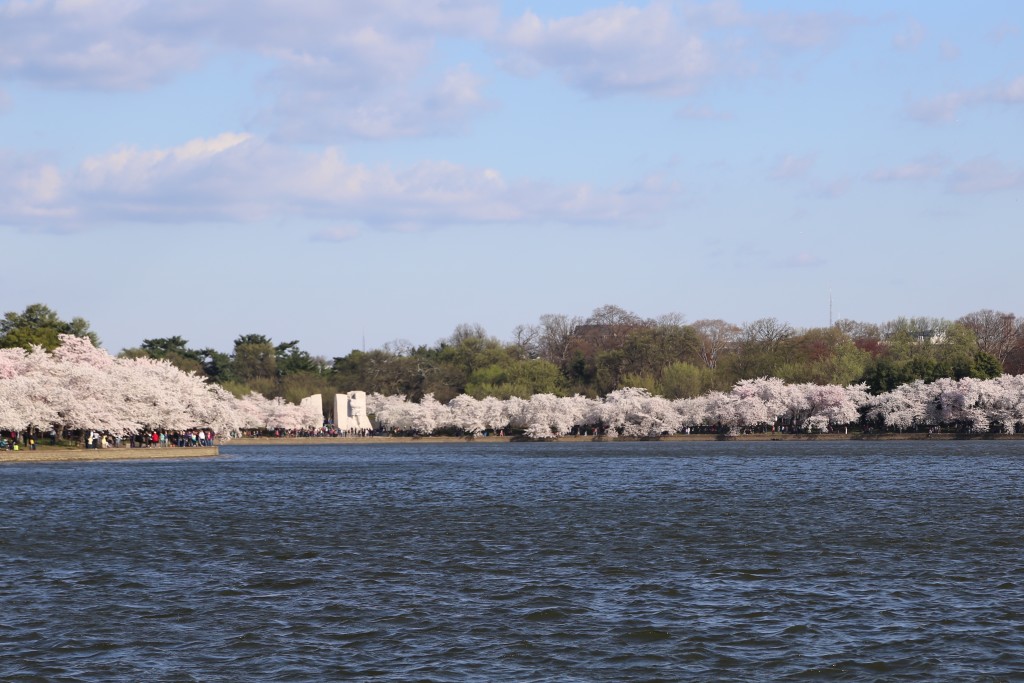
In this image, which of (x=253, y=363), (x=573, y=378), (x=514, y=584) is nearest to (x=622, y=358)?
(x=573, y=378)

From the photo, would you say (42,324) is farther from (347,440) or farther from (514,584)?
(514,584)

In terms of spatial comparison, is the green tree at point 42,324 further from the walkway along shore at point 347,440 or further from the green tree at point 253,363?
the green tree at point 253,363

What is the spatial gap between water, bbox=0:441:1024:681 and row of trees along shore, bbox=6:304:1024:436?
35390 mm

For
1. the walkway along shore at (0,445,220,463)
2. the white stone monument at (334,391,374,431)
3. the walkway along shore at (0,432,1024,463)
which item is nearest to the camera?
the walkway along shore at (0,445,220,463)

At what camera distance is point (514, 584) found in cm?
2450

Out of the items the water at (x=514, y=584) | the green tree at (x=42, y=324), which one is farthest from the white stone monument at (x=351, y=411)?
the water at (x=514, y=584)

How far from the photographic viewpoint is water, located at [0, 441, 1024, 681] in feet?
57.7

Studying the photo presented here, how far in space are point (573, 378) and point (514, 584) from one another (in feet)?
393

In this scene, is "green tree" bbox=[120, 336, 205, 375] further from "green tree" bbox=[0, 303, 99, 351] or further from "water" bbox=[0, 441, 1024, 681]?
"water" bbox=[0, 441, 1024, 681]

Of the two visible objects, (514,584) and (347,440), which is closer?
(514,584)

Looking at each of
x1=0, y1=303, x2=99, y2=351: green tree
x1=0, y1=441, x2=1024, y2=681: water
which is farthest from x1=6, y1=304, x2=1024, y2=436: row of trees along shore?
x1=0, y1=441, x2=1024, y2=681: water

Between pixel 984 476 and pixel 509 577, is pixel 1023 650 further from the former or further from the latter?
pixel 984 476

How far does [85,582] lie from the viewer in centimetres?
2509

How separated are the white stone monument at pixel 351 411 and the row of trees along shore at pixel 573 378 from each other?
108 inches
